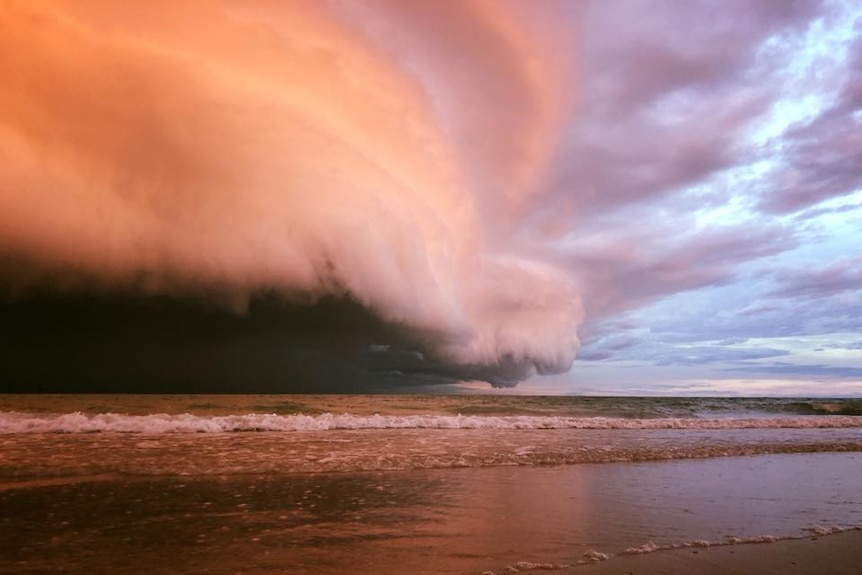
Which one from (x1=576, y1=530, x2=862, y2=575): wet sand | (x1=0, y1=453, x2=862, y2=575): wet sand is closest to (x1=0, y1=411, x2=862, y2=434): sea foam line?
(x1=0, y1=453, x2=862, y2=575): wet sand

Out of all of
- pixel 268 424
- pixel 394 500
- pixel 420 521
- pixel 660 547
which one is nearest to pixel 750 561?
pixel 660 547

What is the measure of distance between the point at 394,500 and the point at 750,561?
18.5 ft

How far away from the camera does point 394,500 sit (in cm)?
957

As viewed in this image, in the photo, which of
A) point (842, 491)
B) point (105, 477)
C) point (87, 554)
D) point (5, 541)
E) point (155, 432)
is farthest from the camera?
point (155, 432)

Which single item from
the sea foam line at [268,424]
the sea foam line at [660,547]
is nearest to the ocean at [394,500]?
the sea foam line at [660,547]

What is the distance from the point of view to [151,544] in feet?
22.4

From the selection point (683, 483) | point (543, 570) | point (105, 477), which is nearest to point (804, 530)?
point (683, 483)

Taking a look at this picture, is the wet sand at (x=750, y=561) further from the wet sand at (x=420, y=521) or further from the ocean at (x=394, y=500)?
the ocean at (x=394, y=500)

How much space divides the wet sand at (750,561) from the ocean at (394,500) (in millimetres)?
305

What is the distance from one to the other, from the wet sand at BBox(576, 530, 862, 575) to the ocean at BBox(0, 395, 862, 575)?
1.00 ft

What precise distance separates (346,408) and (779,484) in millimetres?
33504

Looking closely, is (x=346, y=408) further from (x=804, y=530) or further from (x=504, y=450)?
(x=804, y=530)

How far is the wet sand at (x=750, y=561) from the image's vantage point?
19.5 ft

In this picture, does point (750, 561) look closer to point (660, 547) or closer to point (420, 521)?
point (660, 547)
